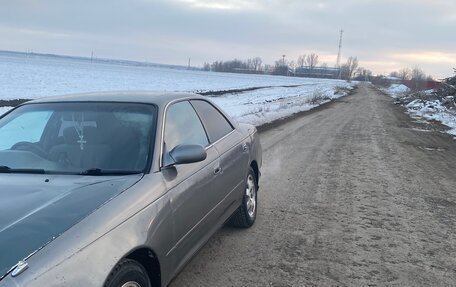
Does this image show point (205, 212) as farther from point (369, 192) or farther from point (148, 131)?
point (369, 192)

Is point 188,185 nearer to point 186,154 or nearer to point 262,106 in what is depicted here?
point 186,154

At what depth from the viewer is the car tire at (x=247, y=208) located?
5129 mm

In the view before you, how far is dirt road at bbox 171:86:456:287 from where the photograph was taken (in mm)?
4055

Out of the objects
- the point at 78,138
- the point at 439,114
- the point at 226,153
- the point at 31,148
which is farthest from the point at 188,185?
the point at 439,114

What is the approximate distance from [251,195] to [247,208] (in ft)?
0.75

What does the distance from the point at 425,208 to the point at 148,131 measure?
4386mm

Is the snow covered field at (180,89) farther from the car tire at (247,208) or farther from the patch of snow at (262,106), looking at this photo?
the car tire at (247,208)

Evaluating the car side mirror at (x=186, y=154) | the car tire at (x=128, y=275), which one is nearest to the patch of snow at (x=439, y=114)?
the car side mirror at (x=186, y=154)

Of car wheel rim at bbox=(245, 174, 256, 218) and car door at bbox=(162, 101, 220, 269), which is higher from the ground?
car door at bbox=(162, 101, 220, 269)

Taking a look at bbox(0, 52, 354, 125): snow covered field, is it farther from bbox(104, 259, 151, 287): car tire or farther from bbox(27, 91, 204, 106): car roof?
bbox(104, 259, 151, 287): car tire

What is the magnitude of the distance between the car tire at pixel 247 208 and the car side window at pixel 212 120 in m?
0.70

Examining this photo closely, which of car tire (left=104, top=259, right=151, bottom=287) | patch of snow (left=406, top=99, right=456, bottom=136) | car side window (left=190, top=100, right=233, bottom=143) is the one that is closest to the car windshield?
car tire (left=104, top=259, right=151, bottom=287)

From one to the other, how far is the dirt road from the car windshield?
1.27m

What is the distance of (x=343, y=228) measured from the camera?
532 centimetres
